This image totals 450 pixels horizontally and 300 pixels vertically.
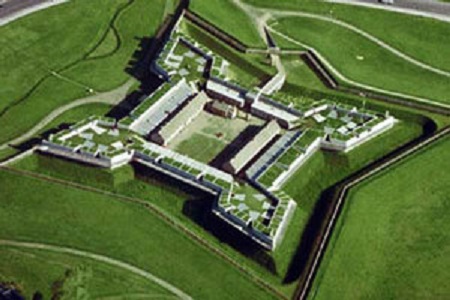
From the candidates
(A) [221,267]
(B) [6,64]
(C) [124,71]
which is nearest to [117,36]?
(C) [124,71]

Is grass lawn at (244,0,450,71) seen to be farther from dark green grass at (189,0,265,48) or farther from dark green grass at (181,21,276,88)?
dark green grass at (181,21,276,88)

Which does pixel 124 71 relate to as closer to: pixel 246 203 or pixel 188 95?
pixel 188 95

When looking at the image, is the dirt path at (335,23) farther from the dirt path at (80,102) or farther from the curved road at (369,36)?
the dirt path at (80,102)

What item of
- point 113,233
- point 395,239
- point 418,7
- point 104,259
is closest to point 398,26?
point 418,7

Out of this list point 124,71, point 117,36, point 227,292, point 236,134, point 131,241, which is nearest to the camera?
point 227,292

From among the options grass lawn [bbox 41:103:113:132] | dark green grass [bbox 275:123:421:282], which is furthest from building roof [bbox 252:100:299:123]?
grass lawn [bbox 41:103:113:132]

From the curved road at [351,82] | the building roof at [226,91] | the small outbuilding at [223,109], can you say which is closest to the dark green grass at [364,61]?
the curved road at [351,82]

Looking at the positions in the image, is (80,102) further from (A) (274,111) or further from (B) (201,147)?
(A) (274,111)
